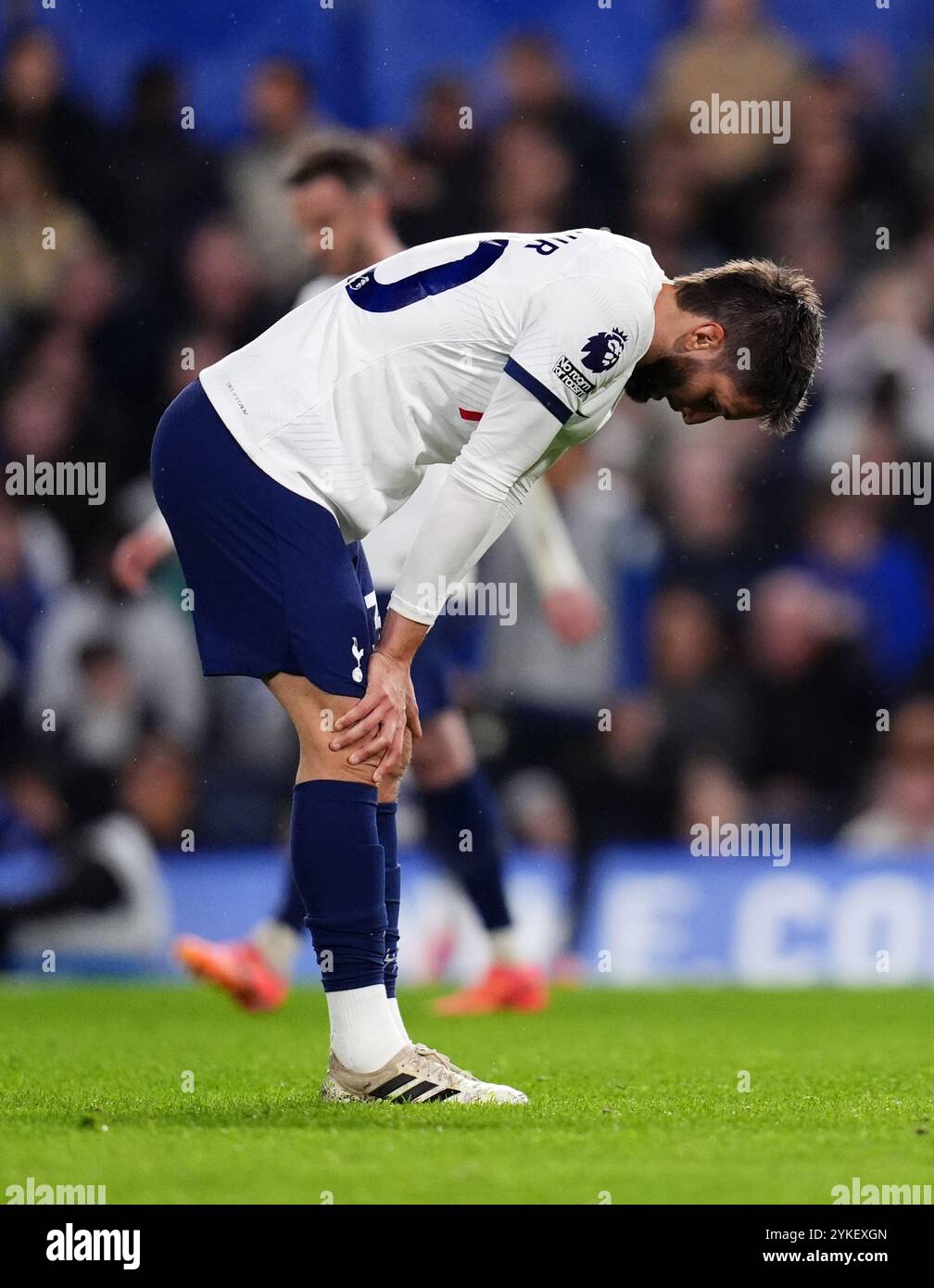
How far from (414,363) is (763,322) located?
2.18ft

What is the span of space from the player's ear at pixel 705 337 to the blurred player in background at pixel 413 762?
7.78 feet

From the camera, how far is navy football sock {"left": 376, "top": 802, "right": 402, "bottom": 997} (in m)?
3.99

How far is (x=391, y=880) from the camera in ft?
13.4

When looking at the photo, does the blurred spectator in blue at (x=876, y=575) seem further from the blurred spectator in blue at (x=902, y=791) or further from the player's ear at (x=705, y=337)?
the player's ear at (x=705, y=337)

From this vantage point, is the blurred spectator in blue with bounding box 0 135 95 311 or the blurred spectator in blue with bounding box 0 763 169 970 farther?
the blurred spectator in blue with bounding box 0 135 95 311

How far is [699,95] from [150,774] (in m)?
4.12

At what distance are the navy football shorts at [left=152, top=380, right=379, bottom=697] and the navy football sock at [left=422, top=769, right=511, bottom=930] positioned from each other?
2.61m

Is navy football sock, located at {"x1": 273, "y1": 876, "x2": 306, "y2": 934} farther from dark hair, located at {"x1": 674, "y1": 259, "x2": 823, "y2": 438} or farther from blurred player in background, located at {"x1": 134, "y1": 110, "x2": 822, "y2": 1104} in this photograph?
dark hair, located at {"x1": 674, "y1": 259, "x2": 823, "y2": 438}

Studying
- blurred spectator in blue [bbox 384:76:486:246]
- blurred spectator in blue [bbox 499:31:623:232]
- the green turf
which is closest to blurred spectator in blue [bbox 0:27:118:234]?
blurred spectator in blue [bbox 384:76:486:246]

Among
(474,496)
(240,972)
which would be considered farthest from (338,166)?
(474,496)

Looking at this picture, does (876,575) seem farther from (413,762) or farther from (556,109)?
(413,762)

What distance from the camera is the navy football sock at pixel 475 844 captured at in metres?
6.32

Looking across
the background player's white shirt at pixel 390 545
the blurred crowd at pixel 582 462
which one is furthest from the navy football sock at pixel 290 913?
the blurred crowd at pixel 582 462

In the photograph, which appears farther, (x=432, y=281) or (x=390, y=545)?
(x=390, y=545)
